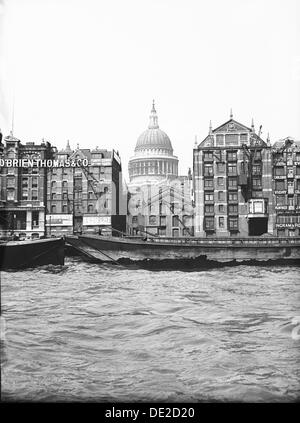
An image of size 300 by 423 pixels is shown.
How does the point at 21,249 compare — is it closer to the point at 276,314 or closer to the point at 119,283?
the point at 119,283

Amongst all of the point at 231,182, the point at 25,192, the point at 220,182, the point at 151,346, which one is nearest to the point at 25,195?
the point at 25,192

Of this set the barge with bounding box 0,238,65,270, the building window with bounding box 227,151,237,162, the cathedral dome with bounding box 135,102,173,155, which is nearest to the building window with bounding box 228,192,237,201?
the building window with bounding box 227,151,237,162

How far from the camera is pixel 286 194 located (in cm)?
1093

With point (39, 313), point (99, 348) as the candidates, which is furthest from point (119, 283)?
point (99, 348)

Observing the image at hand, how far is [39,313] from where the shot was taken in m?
5.14

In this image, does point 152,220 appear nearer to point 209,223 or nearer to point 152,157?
point 209,223

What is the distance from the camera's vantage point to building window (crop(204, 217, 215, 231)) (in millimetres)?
15461

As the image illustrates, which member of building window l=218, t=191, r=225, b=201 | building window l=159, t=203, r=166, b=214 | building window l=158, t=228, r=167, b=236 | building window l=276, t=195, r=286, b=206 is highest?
building window l=218, t=191, r=225, b=201

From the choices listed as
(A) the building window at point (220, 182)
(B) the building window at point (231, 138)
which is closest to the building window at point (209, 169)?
(A) the building window at point (220, 182)

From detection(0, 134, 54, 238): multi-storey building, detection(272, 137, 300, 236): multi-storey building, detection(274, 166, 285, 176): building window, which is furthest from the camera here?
detection(274, 166, 285, 176): building window

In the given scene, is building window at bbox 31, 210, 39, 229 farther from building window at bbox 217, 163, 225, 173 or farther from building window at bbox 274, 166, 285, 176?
building window at bbox 274, 166, 285, 176

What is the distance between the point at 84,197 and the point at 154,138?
29.6 feet

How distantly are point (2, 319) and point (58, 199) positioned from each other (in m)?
11.9

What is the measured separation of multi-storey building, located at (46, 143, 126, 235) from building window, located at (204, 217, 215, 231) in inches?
136
